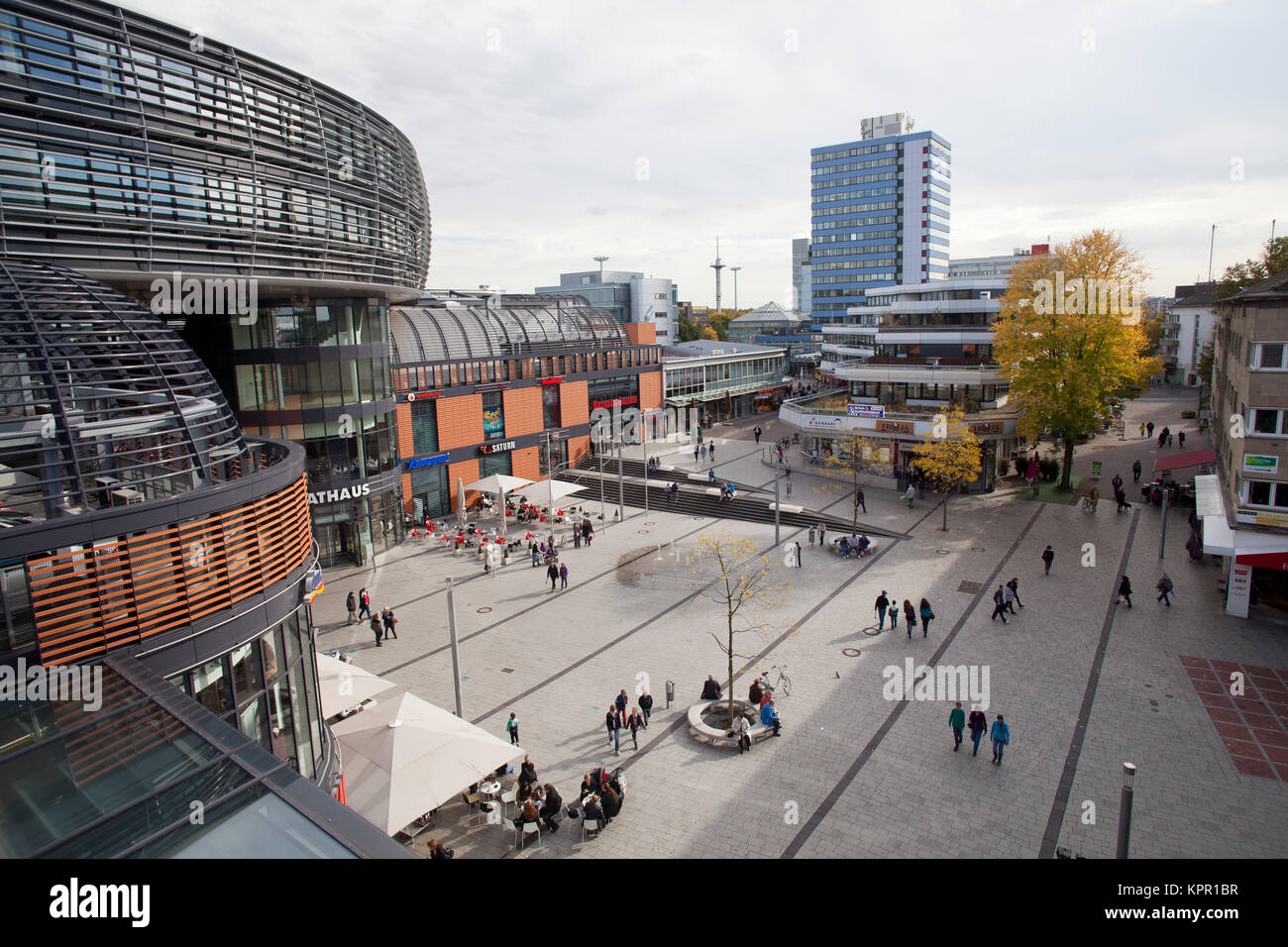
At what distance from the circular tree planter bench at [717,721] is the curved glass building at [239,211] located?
17.5 m

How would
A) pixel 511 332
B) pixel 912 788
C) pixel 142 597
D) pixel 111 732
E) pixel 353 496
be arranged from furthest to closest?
pixel 511 332, pixel 353 496, pixel 912 788, pixel 142 597, pixel 111 732

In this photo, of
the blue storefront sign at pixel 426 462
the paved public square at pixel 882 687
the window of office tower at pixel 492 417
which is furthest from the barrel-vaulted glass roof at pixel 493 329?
the paved public square at pixel 882 687

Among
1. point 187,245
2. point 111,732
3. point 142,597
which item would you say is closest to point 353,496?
point 187,245

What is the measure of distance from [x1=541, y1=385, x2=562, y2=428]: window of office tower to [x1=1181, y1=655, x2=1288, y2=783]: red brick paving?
34645 millimetres

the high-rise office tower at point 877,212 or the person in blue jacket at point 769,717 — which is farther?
the high-rise office tower at point 877,212

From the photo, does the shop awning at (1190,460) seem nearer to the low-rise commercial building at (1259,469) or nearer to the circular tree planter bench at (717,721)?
the low-rise commercial building at (1259,469)

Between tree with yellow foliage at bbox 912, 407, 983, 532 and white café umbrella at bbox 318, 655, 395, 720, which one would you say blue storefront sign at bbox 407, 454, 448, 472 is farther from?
tree with yellow foliage at bbox 912, 407, 983, 532

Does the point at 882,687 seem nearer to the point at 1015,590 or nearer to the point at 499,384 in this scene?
the point at 1015,590

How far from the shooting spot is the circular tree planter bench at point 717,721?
16953mm

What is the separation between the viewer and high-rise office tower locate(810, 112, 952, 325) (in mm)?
104062

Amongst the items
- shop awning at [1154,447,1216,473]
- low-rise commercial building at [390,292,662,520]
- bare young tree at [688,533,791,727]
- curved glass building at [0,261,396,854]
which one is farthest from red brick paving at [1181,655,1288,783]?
low-rise commercial building at [390,292,662,520]
